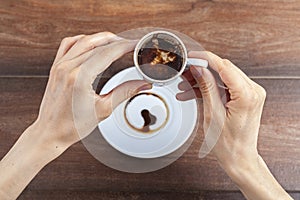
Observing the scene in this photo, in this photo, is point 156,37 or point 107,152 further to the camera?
point 107,152

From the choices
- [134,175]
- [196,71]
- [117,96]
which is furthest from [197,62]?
[134,175]

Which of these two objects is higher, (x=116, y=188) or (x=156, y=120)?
(x=156, y=120)

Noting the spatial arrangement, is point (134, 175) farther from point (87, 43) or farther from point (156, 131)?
point (87, 43)

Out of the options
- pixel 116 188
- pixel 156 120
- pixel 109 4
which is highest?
pixel 109 4

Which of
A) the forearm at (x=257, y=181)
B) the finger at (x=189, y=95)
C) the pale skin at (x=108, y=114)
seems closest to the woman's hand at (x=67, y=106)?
the pale skin at (x=108, y=114)

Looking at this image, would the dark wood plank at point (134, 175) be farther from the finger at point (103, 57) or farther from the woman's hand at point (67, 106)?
the finger at point (103, 57)

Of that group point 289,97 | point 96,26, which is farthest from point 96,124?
point 289,97

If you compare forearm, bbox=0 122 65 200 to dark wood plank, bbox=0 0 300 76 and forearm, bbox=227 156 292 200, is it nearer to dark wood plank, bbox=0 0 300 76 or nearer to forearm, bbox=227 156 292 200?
dark wood plank, bbox=0 0 300 76

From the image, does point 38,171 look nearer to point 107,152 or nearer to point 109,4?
point 107,152
